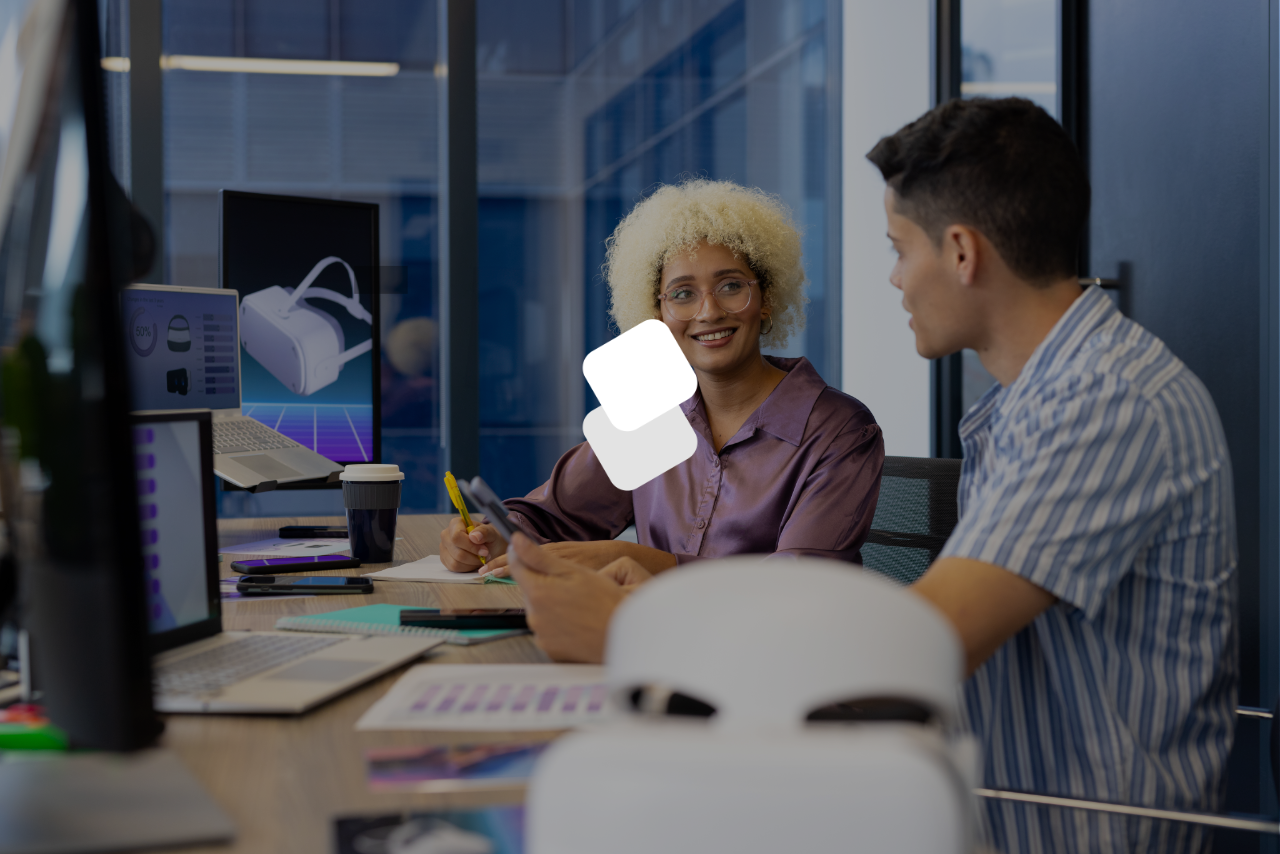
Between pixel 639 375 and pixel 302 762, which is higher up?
pixel 639 375

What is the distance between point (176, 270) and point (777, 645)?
3.12 meters

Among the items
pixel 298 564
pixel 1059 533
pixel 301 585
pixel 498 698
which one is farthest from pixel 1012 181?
pixel 298 564

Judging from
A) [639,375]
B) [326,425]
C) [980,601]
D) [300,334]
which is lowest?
[980,601]

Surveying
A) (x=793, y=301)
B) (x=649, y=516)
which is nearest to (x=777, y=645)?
(x=649, y=516)

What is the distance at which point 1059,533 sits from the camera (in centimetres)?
97

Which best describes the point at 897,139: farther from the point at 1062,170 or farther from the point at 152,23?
the point at 152,23

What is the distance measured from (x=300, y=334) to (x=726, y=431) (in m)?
1.23

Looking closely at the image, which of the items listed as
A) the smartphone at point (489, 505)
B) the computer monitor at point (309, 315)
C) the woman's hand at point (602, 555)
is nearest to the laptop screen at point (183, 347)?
the computer monitor at point (309, 315)

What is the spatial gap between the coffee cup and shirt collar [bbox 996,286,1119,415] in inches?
42.3

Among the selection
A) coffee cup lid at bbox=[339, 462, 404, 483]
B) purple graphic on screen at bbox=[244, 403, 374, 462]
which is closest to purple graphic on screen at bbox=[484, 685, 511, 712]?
coffee cup lid at bbox=[339, 462, 404, 483]

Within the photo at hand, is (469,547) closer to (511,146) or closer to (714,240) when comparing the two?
(714,240)

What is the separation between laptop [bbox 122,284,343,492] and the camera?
2062mm

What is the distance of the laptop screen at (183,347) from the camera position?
2.05m

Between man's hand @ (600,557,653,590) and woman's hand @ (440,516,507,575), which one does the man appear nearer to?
man's hand @ (600,557,653,590)
